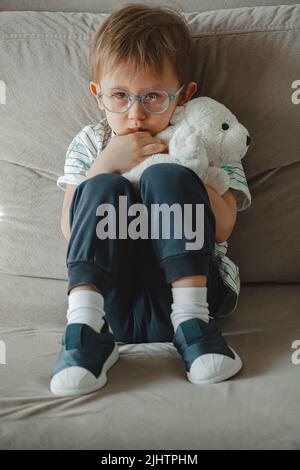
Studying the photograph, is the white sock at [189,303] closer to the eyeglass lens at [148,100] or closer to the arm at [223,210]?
the arm at [223,210]

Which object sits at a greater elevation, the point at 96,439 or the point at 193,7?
the point at 193,7

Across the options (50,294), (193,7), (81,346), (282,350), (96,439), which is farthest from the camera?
(193,7)

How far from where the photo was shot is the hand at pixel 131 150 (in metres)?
1.25

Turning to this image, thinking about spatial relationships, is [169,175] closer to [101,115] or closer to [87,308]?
[87,308]

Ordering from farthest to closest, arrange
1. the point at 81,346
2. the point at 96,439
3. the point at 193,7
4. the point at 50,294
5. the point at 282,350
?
1. the point at 193,7
2. the point at 50,294
3. the point at 282,350
4. the point at 81,346
5. the point at 96,439

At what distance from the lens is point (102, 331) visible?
1102mm

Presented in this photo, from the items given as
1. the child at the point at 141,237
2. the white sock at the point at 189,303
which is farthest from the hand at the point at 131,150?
the white sock at the point at 189,303

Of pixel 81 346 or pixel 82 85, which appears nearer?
pixel 81 346

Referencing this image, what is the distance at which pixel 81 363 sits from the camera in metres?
1.03

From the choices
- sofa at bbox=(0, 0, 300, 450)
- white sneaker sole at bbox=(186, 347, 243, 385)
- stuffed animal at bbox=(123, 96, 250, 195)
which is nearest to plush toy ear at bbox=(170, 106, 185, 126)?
stuffed animal at bbox=(123, 96, 250, 195)

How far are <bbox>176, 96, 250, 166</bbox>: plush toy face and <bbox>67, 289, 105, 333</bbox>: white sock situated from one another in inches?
14.7
